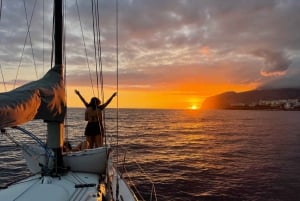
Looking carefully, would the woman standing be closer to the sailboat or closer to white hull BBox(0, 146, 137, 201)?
white hull BBox(0, 146, 137, 201)

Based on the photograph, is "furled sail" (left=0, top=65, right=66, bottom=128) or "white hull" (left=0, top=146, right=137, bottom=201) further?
"white hull" (left=0, top=146, right=137, bottom=201)

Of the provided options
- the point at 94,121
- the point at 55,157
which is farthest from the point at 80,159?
the point at 94,121

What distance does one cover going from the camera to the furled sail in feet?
16.8

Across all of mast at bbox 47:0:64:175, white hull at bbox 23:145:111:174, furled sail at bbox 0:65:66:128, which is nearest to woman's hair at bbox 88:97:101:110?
white hull at bbox 23:145:111:174

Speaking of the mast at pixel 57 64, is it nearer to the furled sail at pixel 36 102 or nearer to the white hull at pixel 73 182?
the furled sail at pixel 36 102

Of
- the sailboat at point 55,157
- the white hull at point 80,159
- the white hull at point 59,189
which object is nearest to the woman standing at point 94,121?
the white hull at point 80,159

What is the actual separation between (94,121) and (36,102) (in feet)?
20.9

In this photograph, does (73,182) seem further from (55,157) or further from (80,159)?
(80,159)

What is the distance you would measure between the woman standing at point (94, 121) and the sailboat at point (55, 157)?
217cm

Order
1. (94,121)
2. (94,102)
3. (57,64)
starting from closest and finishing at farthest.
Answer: (57,64) < (94,102) < (94,121)

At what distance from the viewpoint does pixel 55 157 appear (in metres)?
9.23

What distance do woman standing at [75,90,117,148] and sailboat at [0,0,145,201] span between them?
2169 mm

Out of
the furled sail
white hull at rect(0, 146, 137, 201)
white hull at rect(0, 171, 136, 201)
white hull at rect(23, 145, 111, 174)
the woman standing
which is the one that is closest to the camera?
the furled sail

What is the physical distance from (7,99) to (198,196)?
49.5 ft
